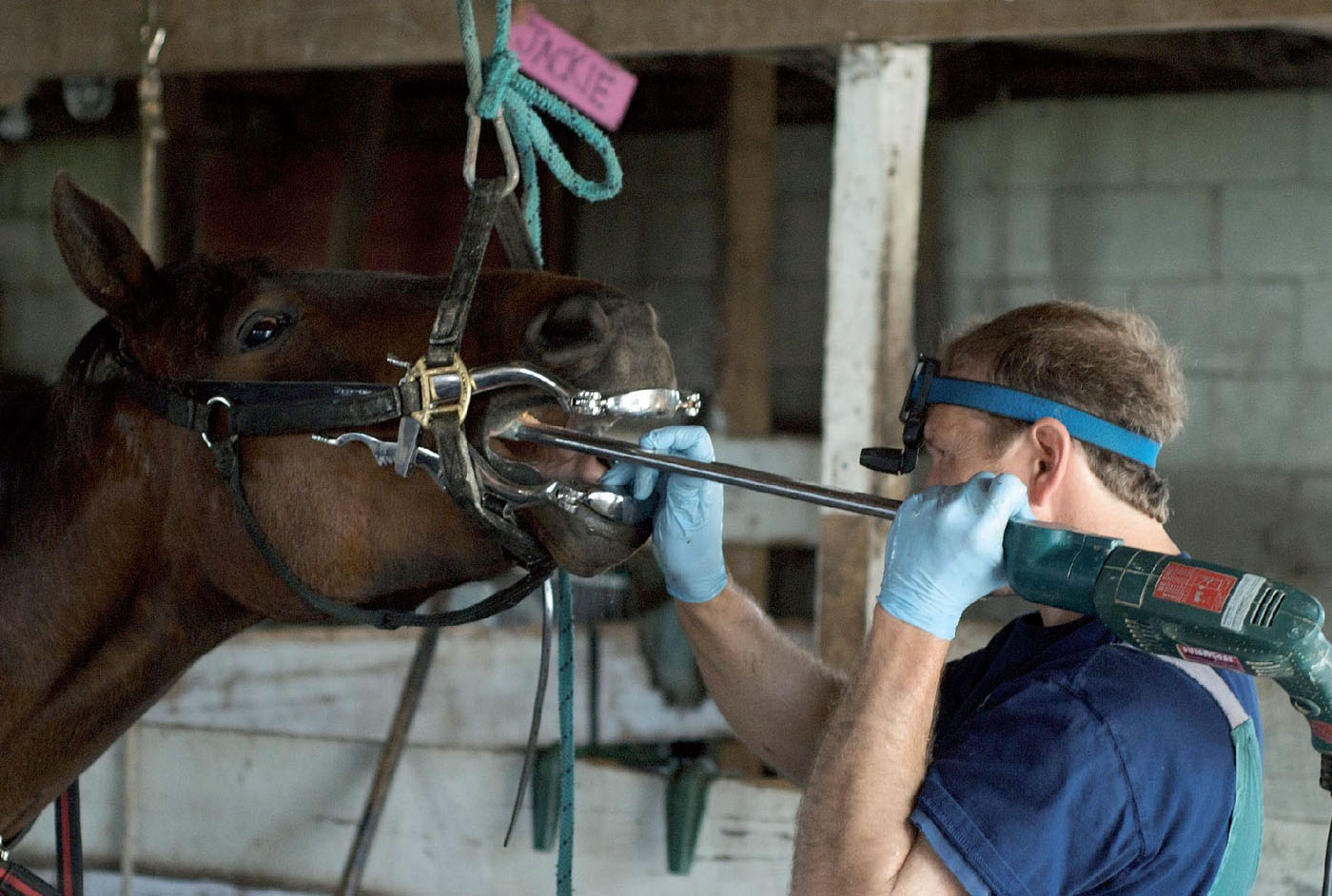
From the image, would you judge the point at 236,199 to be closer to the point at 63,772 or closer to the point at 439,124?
the point at 439,124

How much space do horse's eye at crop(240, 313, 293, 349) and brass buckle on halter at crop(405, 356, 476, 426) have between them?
273 millimetres

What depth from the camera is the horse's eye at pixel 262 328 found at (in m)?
1.57

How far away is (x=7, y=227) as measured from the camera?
19.9 ft

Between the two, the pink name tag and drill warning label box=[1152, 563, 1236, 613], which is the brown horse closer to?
drill warning label box=[1152, 563, 1236, 613]

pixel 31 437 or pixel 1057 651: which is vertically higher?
pixel 31 437

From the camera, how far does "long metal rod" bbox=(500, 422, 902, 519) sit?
1.37 m

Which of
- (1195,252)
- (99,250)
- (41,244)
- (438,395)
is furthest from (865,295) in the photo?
(41,244)

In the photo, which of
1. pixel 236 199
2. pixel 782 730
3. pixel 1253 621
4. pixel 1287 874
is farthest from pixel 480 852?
pixel 236 199

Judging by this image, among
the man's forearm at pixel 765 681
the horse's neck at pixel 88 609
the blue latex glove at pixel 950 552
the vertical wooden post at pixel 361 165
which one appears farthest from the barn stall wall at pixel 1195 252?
the blue latex glove at pixel 950 552

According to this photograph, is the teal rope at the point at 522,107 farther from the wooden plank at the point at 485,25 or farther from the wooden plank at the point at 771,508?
the wooden plank at the point at 771,508

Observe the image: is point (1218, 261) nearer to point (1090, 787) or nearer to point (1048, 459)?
point (1048, 459)

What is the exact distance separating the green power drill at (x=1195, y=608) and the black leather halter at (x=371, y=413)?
1.97 ft

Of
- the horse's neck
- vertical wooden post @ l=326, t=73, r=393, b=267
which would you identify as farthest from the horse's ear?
vertical wooden post @ l=326, t=73, r=393, b=267

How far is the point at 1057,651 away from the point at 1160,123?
156 inches
